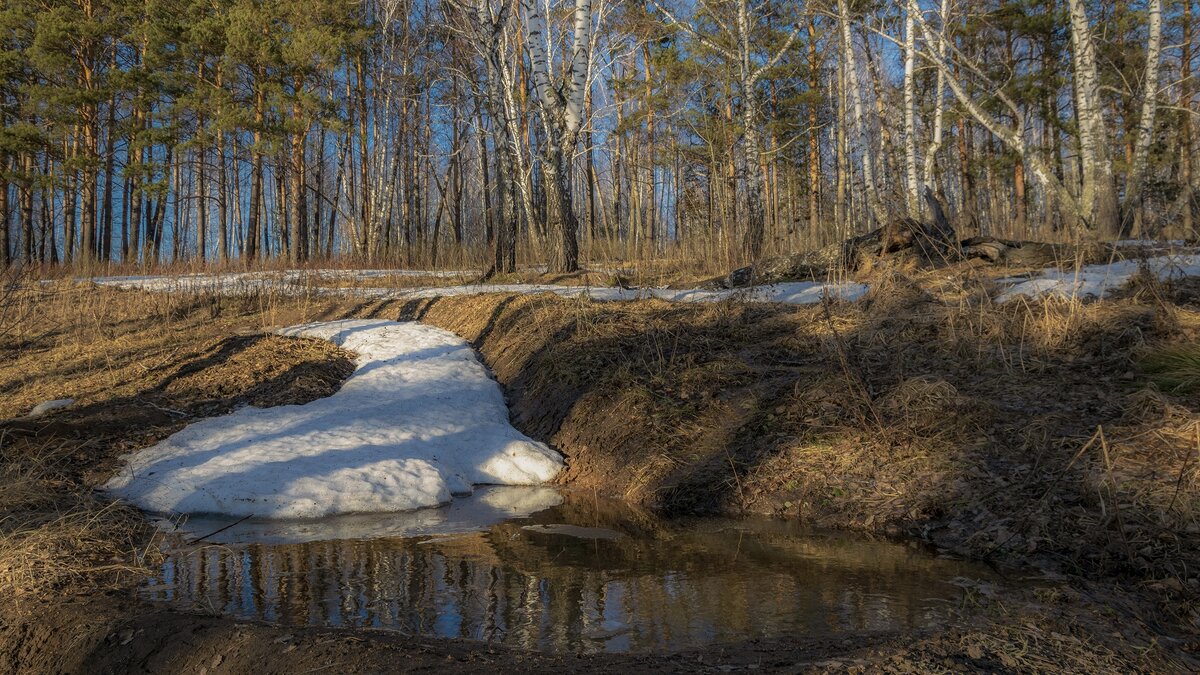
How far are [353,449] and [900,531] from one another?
373 centimetres

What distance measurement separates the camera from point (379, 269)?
663 inches

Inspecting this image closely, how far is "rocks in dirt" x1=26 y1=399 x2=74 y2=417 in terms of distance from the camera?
21.3 feet

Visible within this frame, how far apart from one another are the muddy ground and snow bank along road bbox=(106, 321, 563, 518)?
0.31m

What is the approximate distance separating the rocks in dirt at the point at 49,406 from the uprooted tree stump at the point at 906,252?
681cm

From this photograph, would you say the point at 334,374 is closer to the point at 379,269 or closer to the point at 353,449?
the point at 353,449

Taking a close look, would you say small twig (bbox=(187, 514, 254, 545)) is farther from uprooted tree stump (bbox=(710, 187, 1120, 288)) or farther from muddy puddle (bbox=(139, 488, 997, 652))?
uprooted tree stump (bbox=(710, 187, 1120, 288))

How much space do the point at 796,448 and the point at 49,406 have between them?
644 centimetres

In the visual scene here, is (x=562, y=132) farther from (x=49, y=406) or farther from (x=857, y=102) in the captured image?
(x=49, y=406)

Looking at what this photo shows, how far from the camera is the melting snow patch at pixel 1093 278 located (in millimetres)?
6227

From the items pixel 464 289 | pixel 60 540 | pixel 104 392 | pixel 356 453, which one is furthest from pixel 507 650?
pixel 464 289

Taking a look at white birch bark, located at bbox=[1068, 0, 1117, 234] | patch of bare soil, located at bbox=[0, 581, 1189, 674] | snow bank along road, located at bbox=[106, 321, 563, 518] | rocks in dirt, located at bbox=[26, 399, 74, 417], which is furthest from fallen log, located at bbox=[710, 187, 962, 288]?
rocks in dirt, located at bbox=[26, 399, 74, 417]

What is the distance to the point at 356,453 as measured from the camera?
17.7 feet

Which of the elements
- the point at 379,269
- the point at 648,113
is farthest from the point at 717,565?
the point at 648,113

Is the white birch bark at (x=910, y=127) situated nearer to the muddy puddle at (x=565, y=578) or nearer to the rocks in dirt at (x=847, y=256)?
the rocks in dirt at (x=847, y=256)
